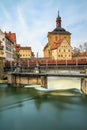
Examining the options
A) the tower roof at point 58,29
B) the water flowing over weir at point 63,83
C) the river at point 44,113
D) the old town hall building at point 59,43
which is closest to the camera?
the river at point 44,113

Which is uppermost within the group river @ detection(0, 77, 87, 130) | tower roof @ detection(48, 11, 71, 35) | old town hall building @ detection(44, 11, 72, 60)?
tower roof @ detection(48, 11, 71, 35)

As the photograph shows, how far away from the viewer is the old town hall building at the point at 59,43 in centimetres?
7288

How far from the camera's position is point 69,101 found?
80.3 feet

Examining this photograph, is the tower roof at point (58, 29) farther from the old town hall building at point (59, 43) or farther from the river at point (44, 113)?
the river at point (44, 113)

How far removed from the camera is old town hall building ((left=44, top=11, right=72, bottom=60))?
7288 cm

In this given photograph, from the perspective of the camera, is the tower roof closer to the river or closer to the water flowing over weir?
the water flowing over weir

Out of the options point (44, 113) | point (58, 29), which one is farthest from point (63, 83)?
point (58, 29)

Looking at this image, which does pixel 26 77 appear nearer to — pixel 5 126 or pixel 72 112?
pixel 72 112

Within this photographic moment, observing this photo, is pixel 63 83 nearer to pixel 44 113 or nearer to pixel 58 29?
pixel 44 113

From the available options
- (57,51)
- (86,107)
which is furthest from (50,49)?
(86,107)

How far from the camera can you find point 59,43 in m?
73.1

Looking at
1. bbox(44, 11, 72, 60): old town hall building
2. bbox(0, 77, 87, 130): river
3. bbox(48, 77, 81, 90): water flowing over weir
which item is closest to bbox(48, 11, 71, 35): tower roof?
bbox(44, 11, 72, 60): old town hall building

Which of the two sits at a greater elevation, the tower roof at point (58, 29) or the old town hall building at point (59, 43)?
the tower roof at point (58, 29)

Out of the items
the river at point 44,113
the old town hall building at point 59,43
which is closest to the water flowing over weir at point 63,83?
the river at point 44,113
